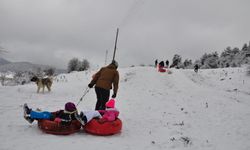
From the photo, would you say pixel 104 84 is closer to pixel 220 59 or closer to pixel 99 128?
pixel 99 128

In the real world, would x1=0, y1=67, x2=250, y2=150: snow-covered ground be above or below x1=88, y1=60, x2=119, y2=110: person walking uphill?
below

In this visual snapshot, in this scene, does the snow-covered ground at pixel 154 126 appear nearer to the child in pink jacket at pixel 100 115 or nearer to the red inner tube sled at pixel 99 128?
the red inner tube sled at pixel 99 128

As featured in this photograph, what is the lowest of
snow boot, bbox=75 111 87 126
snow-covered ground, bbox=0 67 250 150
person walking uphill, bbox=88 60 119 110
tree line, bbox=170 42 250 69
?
snow-covered ground, bbox=0 67 250 150

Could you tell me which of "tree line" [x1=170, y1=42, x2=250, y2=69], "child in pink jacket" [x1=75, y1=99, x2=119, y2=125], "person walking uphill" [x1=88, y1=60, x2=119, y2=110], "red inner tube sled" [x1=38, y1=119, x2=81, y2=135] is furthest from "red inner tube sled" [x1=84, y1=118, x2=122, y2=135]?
"tree line" [x1=170, y1=42, x2=250, y2=69]

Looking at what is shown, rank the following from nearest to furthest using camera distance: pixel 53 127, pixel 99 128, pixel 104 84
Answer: pixel 53 127, pixel 99 128, pixel 104 84

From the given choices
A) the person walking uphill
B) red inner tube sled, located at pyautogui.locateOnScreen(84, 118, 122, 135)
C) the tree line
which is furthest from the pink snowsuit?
the tree line

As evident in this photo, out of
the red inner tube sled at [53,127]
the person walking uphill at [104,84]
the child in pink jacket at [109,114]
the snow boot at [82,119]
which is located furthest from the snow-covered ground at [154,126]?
the person walking uphill at [104,84]

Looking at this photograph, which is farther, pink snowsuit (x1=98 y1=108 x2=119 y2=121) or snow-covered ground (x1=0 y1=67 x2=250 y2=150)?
pink snowsuit (x1=98 y1=108 x2=119 y2=121)

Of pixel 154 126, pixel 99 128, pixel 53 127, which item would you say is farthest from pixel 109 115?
pixel 154 126

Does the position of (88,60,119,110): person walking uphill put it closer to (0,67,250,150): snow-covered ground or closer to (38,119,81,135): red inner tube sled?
(0,67,250,150): snow-covered ground

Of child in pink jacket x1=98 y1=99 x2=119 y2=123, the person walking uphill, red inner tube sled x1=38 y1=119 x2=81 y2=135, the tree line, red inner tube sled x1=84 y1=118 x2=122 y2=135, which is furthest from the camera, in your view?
the tree line

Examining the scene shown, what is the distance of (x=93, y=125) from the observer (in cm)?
737

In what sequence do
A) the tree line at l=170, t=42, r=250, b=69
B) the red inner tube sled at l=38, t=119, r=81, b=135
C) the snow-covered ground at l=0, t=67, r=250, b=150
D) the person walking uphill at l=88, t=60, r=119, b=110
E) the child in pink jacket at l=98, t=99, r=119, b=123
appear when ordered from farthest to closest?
the tree line at l=170, t=42, r=250, b=69 < the person walking uphill at l=88, t=60, r=119, b=110 < the child in pink jacket at l=98, t=99, r=119, b=123 < the red inner tube sled at l=38, t=119, r=81, b=135 < the snow-covered ground at l=0, t=67, r=250, b=150

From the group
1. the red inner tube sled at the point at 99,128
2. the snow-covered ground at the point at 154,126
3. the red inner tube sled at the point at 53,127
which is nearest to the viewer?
the snow-covered ground at the point at 154,126
